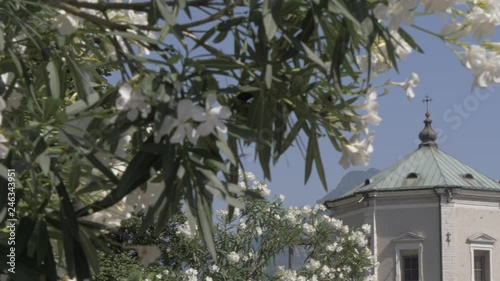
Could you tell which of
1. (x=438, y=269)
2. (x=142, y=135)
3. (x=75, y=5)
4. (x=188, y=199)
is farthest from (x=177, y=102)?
(x=438, y=269)

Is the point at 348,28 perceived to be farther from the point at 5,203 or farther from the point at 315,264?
the point at 315,264

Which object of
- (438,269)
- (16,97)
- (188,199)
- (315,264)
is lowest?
(188,199)

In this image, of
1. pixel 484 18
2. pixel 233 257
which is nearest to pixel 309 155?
pixel 484 18

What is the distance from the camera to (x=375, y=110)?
2725 mm

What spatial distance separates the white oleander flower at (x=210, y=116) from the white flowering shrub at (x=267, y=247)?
11.0 meters

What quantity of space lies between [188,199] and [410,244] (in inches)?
1331

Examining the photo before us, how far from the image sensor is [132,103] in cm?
248

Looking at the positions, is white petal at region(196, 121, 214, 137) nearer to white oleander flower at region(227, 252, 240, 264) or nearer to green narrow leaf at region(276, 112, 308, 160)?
green narrow leaf at region(276, 112, 308, 160)

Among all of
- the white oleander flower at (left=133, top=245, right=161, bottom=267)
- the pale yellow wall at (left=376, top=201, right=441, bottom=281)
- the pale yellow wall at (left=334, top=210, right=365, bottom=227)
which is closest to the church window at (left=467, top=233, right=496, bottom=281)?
the pale yellow wall at (left=376, top=201, right=441, bottom=281)

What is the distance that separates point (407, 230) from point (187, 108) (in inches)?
1334

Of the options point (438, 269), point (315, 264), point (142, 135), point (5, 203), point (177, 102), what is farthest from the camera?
point (438, 269)

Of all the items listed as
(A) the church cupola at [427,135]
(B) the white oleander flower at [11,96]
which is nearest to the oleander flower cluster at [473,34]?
(B) the white oleander flower at [11,96]

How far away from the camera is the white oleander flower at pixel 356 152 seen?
9.00ft

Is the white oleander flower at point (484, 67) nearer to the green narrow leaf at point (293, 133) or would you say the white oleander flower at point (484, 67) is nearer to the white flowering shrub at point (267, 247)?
the green narrow leaf at point (293, 133)
